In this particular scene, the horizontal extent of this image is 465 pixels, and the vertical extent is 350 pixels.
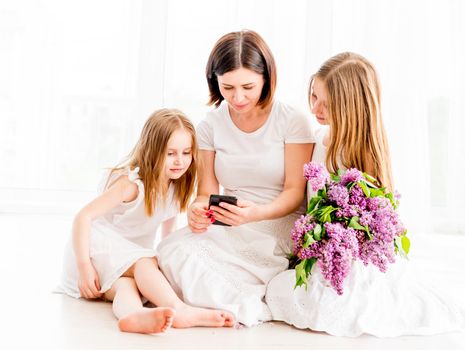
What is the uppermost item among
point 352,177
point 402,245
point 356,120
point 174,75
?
point 174,75

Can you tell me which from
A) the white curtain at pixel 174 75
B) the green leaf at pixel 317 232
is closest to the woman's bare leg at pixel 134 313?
the green leaf at pixel 317 232

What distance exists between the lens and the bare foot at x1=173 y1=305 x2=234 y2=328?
6.20 feet

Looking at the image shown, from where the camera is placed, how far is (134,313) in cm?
182

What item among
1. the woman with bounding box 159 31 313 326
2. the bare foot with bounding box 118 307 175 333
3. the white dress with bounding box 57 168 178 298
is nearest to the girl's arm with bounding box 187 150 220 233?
the woman with bounding box 159 31 313 326

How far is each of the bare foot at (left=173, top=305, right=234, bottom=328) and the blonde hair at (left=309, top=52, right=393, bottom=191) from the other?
0.71 m

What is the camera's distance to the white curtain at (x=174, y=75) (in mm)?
4016

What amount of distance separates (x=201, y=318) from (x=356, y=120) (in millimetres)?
922

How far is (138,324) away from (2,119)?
3359 mm

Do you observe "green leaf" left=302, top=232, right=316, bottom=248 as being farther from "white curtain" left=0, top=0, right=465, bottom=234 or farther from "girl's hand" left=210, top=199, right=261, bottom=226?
"white curtain" left=0, top=0, right=465, bottom=234

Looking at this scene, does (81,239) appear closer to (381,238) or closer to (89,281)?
(89,281)

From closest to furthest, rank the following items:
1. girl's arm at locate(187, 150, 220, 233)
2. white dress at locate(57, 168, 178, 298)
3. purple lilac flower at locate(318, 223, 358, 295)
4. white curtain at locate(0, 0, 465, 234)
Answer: purple lilac flower at locate(318, 223, 358, 295)
white dress at locate(57, 168, 178, 298)
girl's arm at locate(187, 150, 220, 233)
white curtain at locate(0, 0, 465, 234)

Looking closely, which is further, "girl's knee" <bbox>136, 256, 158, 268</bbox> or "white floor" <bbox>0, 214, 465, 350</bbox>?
"girl's knee" <bbox>136, 256, 158, 268</bbox>

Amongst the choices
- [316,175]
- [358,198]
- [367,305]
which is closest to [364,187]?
[358,198]

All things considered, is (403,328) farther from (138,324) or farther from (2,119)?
(2,119)
